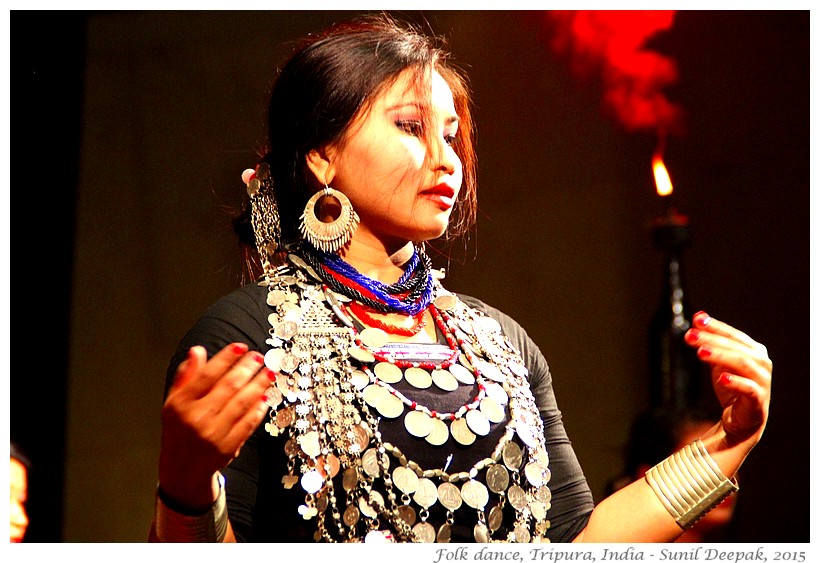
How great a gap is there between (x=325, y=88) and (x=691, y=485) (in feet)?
2.31

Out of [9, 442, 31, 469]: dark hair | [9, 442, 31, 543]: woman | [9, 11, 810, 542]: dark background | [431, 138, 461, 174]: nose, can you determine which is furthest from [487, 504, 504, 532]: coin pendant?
[9, 442, 31, 469]: dark hair

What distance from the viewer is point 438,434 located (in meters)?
1.24

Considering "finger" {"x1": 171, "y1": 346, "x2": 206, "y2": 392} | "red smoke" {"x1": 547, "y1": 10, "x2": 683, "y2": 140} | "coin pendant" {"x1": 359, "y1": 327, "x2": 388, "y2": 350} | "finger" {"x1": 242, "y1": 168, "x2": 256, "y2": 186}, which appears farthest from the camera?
"red smoke" {"x1": 547, "y1": 10, "x2": 683, "y2": 140}

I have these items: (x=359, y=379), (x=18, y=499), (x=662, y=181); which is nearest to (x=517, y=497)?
(x=359, y=379)

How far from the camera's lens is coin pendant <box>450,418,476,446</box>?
1.25 meters

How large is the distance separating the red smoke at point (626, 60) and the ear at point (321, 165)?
2.79ft

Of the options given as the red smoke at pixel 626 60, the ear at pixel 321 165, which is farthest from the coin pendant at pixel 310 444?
the red smoke at pixel 626 60

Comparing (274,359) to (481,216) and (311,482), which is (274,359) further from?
(481,216)

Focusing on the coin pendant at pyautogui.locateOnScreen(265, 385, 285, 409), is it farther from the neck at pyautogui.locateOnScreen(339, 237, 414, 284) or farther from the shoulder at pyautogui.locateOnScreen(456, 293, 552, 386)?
→ the shoulder at pyautogui.locateOnScreen(456, 293, 552, 386)

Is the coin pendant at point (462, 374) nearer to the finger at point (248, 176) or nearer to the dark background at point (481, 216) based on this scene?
the finger at point (248, 176)

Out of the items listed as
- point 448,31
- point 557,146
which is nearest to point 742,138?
point 557,146

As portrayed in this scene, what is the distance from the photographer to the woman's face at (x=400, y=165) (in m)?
1.31

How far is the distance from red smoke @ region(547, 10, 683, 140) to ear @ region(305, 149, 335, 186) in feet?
2.79

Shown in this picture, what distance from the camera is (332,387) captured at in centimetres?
126
